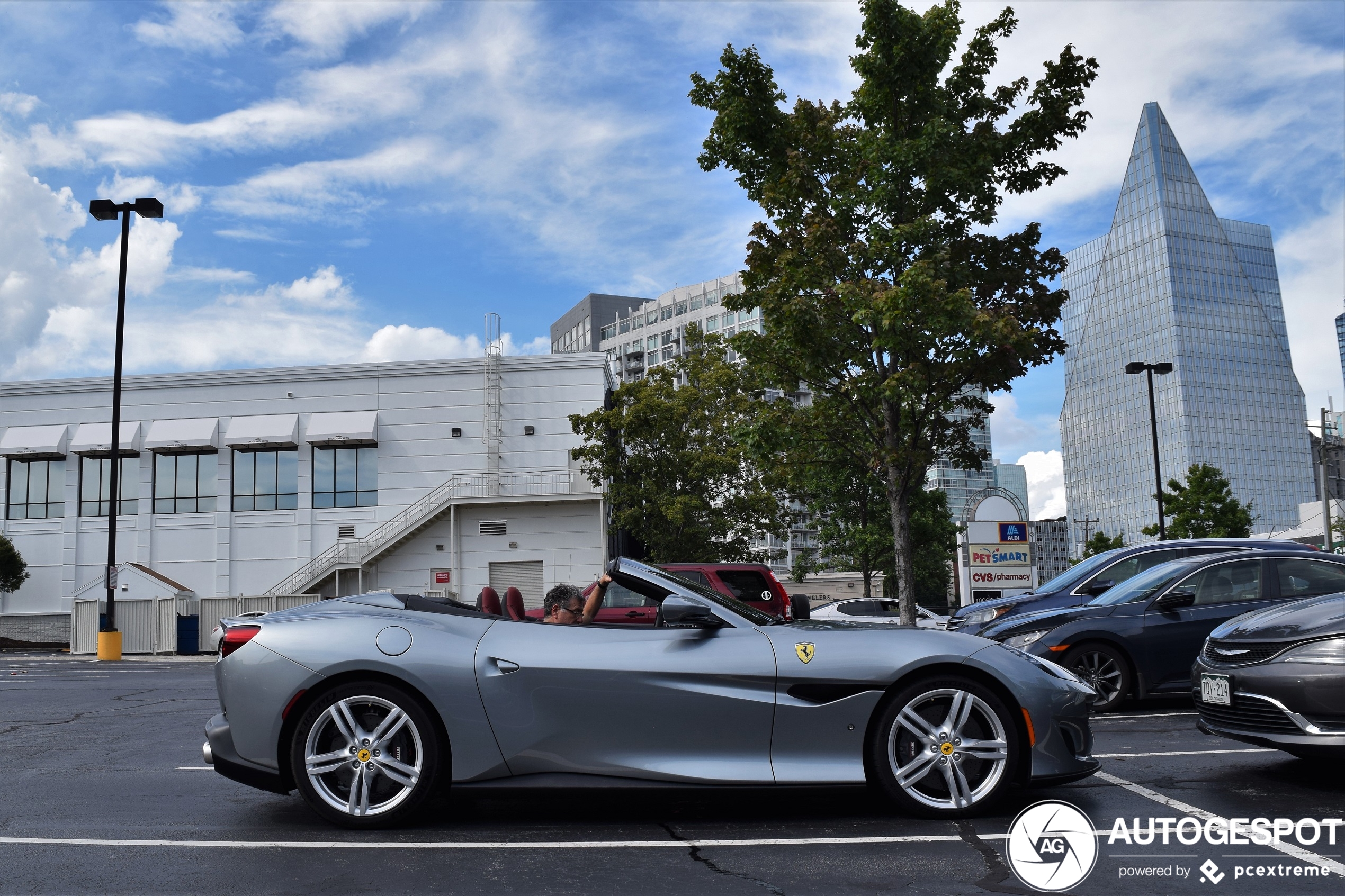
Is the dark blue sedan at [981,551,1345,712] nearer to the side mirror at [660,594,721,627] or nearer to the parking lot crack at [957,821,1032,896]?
the parking lot crack at [957,821,1032,896]

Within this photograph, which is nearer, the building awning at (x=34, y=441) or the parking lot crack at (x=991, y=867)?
the parking lot crack at (x=991, y=867)

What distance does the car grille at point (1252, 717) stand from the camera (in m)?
5.09

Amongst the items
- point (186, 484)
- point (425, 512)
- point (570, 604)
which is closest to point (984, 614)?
point (570, 604)

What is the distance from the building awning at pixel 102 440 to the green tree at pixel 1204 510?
40038 mm

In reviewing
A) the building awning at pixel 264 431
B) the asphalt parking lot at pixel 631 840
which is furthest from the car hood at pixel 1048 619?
the building awning at pixel 264 431

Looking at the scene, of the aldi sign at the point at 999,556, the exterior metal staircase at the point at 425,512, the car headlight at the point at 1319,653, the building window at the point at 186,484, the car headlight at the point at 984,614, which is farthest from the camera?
the building window at the point at 186,484

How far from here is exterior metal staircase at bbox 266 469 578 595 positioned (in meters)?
34.7

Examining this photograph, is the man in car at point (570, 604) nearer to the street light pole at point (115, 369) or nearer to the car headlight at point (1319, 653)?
the car headlight at point (1319, 653)

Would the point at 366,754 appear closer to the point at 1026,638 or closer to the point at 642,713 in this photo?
the point at 642,713

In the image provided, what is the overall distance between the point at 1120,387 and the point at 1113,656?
163 meters

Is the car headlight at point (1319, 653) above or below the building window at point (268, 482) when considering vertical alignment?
below

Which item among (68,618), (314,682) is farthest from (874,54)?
(68,618)

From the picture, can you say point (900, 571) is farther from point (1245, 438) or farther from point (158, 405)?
point (1245, 438)

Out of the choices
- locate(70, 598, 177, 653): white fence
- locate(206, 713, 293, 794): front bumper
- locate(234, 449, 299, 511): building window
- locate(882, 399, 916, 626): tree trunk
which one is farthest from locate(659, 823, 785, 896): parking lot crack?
locate(234, 449, 299, 511): building window
